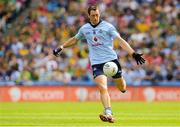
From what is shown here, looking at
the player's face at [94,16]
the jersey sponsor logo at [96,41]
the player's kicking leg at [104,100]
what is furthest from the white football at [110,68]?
the player's face at [94,16]

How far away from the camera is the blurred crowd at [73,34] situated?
29078 mm

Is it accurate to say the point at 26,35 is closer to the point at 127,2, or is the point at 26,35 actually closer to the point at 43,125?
the point at 127,2

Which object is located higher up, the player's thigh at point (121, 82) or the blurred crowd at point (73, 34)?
the blurred crowd at point (73, 34)

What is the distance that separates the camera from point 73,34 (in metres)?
31.6

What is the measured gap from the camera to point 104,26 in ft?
47.5

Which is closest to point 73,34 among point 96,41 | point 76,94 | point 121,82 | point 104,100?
point 76,94

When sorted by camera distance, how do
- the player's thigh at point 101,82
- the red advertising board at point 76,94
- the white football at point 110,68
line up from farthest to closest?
the red advertising board at point 76,94
the white football at point 110,68
the player's thigh at point 101,82

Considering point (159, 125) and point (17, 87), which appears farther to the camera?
point (17, 87)

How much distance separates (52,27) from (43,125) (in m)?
18.3

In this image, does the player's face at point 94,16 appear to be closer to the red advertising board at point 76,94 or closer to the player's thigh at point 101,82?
the player's thigh at point 101,82

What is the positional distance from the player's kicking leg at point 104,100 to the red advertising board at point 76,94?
554 inches

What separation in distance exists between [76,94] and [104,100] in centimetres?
1489

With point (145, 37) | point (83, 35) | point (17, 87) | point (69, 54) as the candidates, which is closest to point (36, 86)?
point (17, 87)

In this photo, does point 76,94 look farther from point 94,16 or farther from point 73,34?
point 94,16
